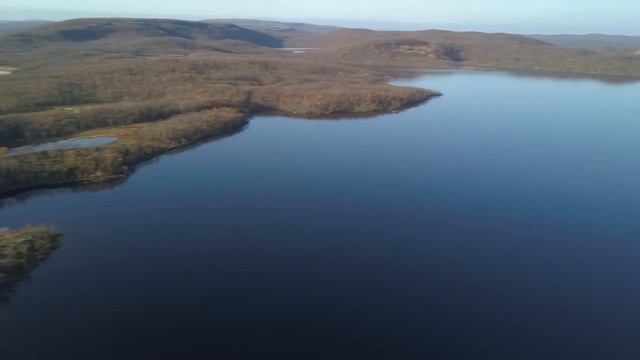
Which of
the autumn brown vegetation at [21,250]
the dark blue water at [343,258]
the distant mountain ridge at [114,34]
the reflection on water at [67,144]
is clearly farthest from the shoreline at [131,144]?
the distant mountain ridge at [114,34]

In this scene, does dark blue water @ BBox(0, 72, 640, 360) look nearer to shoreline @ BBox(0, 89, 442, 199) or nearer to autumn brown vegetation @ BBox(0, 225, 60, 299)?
autumn brown vegetation @ BBox(0, 225, 60, 299)

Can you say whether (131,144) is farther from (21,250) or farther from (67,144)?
(21,250)

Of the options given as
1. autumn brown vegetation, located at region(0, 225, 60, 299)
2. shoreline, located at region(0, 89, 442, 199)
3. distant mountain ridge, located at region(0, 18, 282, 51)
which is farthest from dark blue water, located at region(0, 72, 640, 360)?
distant mountain ridge, located at region(0, 18, 282, 51)

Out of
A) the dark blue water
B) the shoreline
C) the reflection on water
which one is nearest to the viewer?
the dark blue water

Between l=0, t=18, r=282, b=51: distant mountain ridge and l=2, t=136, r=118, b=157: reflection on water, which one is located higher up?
l=0, t=18, r=282, b=51: distant mountain ridge

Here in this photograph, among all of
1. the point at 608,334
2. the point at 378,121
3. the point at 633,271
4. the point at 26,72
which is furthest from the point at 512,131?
the point at 26,72

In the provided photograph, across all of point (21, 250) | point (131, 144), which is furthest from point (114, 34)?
point (21, 250)

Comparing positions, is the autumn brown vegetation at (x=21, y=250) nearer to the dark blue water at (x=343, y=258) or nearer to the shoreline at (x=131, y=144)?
the dark blue water at (x=343, y=258)
